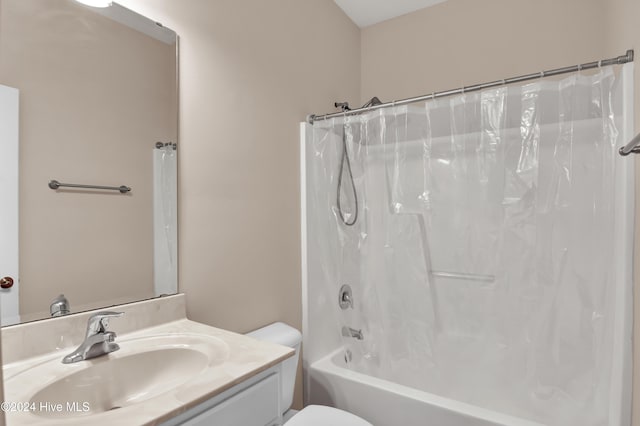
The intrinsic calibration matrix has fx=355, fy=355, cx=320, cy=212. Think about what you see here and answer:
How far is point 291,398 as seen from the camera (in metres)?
1.74

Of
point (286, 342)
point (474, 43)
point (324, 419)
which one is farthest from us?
Result: point (474, 43)

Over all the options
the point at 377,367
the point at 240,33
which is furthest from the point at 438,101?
the point at 377,367

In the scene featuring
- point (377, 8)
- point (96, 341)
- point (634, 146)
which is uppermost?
point (377, 8)

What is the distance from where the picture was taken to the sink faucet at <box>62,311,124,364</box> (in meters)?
1.05

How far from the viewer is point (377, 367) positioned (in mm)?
2131

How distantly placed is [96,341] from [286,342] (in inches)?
33.8

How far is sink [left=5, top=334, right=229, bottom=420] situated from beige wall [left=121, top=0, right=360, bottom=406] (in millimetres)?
353

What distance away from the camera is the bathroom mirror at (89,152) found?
3.45ft

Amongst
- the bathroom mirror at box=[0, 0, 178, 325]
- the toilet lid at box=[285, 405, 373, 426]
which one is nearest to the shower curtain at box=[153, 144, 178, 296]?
the bathroom mirror at box=[0, 0, 178, 325]

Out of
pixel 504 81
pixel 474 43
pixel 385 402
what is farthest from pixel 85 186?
pixel 474 43

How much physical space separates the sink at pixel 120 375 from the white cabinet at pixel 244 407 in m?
0.08

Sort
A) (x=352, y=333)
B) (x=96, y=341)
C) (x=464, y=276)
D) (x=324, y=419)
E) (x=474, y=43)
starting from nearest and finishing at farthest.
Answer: (x=96, y=341)
(x=324, y=419)
(x=464, y=276)
(x=352, y=333)
(x=474, y=43)

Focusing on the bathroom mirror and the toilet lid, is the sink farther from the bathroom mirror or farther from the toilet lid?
the toilet lid

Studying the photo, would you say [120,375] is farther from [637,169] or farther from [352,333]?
[637,169]
